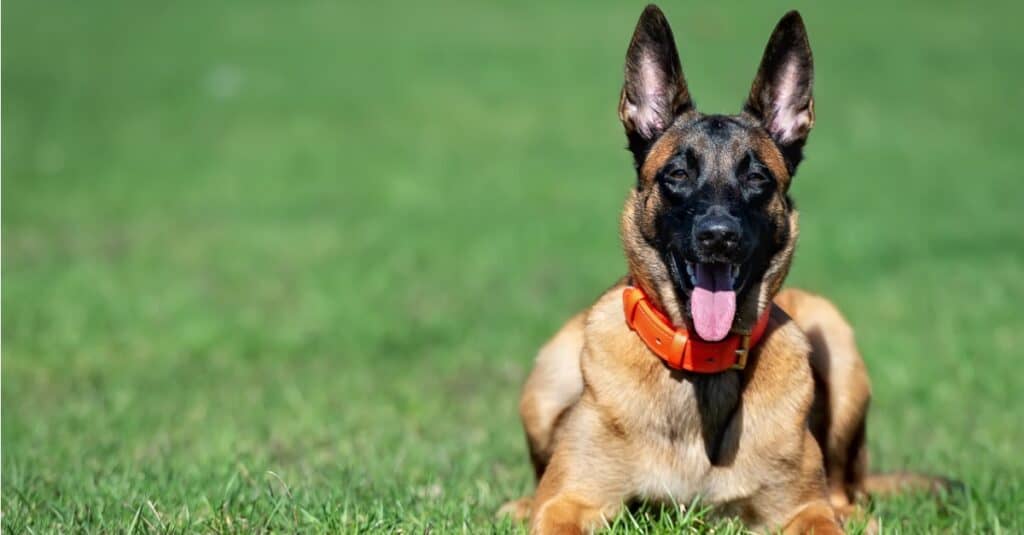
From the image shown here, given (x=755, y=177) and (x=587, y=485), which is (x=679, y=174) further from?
(x=587, y=485)

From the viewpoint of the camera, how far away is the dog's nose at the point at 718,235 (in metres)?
4.93

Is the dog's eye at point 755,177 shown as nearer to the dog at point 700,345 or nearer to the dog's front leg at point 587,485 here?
the dog at point 700,345

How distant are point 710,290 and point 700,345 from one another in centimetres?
24

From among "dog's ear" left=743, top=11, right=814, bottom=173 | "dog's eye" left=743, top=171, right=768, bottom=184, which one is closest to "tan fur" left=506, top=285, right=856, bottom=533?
"dog's eye" left=743, top=171, right=768, bottom=184

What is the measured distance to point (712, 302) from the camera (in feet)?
16.9

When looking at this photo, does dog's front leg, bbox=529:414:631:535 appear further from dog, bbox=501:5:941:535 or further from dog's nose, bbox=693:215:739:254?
dog's nose, bbox=693:215:739:254

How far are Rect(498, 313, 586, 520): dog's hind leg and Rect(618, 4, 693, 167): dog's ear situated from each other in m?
1.06

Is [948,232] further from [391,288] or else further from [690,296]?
[690,296]

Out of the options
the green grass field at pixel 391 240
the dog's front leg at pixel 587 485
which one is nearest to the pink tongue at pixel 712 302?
the dog's front leg at pixel 587 485

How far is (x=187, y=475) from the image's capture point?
6.20 meters

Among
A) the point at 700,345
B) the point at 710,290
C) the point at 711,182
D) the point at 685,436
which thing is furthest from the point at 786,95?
the point at 685,436

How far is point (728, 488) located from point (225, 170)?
1601cm

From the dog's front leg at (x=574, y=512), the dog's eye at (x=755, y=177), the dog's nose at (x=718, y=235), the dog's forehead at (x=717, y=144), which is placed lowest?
the dog's front leg at (x=574, y=512)

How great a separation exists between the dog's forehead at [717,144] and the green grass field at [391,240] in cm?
141
